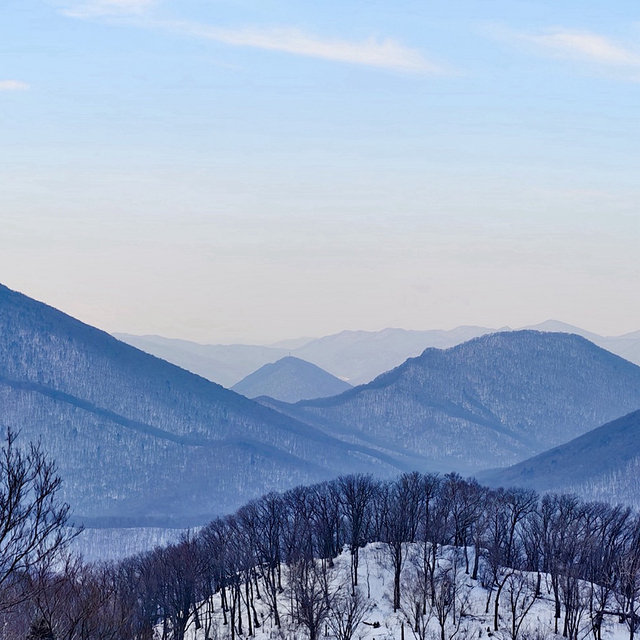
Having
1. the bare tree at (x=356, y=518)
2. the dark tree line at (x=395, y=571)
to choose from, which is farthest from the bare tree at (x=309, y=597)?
the bare tree at (x=356, y=518)

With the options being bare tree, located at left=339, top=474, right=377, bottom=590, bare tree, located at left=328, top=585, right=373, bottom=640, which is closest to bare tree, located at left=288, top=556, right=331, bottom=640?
bare tree, located at left=328, top=585, right=373, bottom=640

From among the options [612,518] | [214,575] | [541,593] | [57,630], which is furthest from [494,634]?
[57,630]

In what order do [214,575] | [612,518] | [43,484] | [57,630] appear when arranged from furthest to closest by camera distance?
1. [612,518]
2. [214,575]
3. [57,630]
4. [43,484]

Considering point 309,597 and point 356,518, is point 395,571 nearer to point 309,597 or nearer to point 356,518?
point 356,518

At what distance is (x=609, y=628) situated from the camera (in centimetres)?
9475

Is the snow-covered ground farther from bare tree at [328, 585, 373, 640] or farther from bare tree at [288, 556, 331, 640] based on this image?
bare tree at [288, 556, 331, 640]

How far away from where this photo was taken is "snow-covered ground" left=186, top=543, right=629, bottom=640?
93.1 m

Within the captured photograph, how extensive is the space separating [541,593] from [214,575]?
38.5m

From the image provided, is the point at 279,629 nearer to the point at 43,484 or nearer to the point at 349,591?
the point at 349,591

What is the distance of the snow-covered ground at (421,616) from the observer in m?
93.1

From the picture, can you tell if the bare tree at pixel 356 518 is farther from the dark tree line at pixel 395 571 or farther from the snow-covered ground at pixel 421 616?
the snow-covered ground at pixel 421 616

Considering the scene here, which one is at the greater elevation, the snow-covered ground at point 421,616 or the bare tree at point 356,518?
the bare tree at point 356,518

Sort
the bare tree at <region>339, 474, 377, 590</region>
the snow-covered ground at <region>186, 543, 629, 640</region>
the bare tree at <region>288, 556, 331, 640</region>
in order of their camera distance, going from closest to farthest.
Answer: the bare tree at <region>288, 556, 331, 640</region> < the snow-covered ground at <region>186, 543, 629, 640</region> < the bare tree at <region>339, 474, 377, 590</region>

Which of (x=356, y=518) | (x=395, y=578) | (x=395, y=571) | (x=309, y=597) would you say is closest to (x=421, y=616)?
(x=395, y=578)
